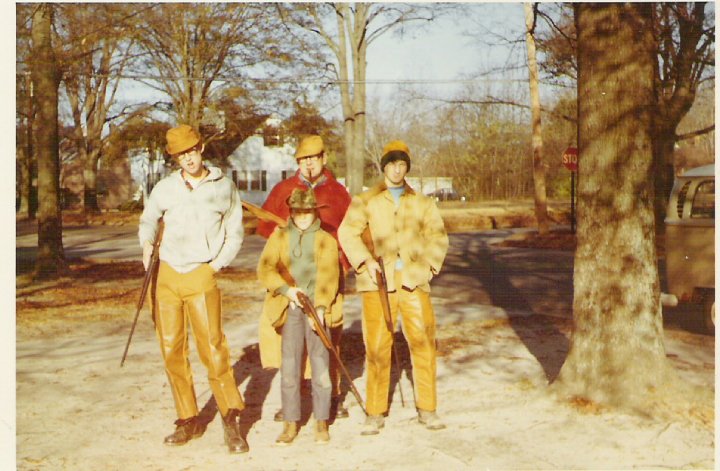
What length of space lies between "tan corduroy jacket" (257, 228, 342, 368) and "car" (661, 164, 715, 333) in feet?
18.1

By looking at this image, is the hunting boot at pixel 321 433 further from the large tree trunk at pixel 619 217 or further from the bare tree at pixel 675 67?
the bare tree at pixel 675 67

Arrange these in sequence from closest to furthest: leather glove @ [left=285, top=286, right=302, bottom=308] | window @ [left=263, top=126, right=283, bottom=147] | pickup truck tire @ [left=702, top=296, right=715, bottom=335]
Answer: leather glove @ [left=285, top=286, right=302, bottom=308], pickup truck tire @ [left=702, top=296, right=715, bottom=335], window @ [left=263, top=126, right=283, bottom=147]

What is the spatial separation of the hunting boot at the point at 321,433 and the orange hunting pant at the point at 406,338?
15.2 inches

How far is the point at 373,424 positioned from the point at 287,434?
23.7 inches

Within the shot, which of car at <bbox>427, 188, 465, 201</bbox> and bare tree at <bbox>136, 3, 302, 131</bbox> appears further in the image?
car at <bbox>427, 188, 465, 201</bbox>

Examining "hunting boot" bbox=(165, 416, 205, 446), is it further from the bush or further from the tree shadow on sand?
the bush

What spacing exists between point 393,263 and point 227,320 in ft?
18.8

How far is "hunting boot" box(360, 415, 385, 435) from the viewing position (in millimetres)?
5512

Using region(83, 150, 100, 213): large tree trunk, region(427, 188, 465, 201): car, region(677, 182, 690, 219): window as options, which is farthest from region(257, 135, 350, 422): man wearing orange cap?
region(427, 188, 465, 201): car

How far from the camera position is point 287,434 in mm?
5355

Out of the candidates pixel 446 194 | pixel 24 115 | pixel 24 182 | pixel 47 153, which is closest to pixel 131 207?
pixel 24 182

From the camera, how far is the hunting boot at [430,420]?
18.2 feet

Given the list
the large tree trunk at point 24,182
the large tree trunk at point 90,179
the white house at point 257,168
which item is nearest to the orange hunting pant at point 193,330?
the large tree trunk at point 90,179

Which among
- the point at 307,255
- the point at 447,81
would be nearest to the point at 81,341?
the point at 307,255
